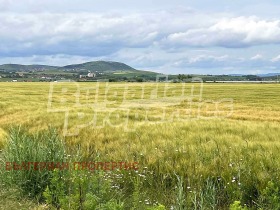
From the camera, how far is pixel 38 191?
24.2 feet

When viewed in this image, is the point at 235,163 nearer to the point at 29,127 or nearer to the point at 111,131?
the point at 111,131

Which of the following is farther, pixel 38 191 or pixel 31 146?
pixel 31 146

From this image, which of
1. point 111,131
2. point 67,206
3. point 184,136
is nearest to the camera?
point 67,206

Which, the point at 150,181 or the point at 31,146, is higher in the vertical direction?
the point at 31,146

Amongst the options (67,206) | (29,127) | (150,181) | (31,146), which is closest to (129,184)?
(150,181)

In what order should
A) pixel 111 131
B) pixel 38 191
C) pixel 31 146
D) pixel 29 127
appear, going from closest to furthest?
1. pixel 38 191
2. pixel 31 146
3. pixel 111 131
4. pixel 29 127

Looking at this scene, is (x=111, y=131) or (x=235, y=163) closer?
(x=235, y=163)

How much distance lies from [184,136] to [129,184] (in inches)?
113

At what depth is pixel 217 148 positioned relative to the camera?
8352 millimetres

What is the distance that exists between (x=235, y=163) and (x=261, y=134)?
3.72 m

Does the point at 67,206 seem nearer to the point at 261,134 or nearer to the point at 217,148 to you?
the point at 217,148

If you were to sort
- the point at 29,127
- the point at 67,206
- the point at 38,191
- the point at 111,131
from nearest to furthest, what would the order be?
→ the point at 67,206 → the point at 38,191 → the point at 111,131 → the point at 29,127

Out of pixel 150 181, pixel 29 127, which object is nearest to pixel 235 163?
pixel 150 181

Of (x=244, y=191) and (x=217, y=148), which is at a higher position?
(x=217, y=148)
